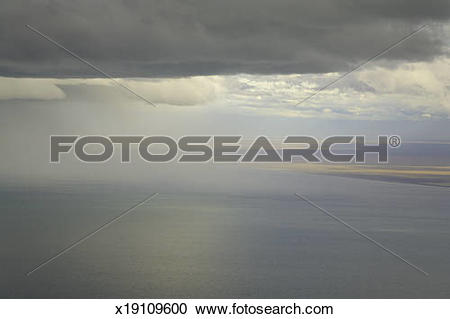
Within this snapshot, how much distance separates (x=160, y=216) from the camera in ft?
125

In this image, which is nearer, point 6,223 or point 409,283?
point 409,283

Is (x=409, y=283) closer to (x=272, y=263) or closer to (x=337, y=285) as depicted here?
(x=337, y=285)

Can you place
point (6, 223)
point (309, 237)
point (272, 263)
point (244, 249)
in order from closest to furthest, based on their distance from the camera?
1. point (272, 263)
2. point (244, 249)
3. point (309, 237)
4. point (6, 223)

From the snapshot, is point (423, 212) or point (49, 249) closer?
point (49, 249)

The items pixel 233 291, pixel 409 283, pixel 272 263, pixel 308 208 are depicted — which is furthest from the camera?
pixel 308 208

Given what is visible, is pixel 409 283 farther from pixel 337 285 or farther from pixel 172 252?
pixel 172 252

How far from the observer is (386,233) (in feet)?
106

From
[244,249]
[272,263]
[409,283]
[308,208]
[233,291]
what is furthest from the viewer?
[308,208]

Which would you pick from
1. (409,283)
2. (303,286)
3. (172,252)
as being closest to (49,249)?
(172,252)

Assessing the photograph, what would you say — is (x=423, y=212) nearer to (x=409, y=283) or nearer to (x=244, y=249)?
(x=244, y=249)

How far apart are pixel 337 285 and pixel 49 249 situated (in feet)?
49.2

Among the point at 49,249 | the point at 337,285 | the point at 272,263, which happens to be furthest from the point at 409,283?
the point at 49,249

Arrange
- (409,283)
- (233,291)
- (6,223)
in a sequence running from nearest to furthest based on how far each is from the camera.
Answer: (233,291), (409,283), (6,223)

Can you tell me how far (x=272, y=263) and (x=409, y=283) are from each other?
5888 millimetres
